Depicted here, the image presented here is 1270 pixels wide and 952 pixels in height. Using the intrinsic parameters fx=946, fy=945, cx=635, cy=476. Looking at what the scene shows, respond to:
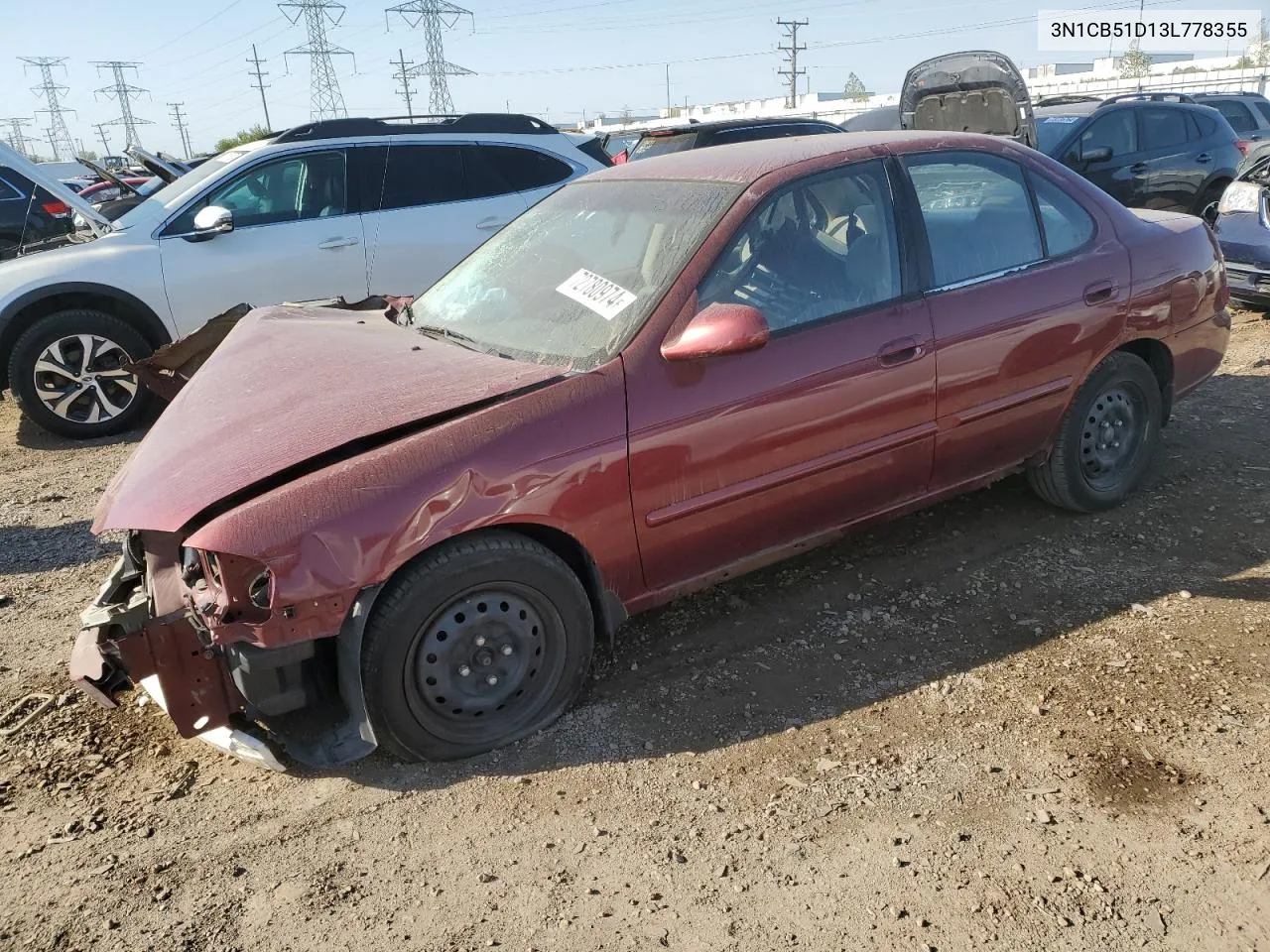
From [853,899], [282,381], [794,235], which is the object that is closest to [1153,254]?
[794,235]

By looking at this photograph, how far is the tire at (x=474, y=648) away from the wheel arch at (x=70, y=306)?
453 cm

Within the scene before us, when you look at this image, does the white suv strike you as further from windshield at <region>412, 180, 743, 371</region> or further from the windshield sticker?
the windshield sticker

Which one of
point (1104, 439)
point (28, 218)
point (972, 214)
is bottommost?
point (1104, 439)

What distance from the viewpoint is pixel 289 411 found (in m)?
2.88

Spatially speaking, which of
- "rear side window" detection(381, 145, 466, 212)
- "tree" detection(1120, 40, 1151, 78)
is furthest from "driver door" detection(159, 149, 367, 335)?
"tree" detection(1120, 40, 1151, 78)

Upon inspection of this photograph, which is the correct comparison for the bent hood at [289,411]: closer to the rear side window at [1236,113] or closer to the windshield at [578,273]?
→ the windshield at [578,273]

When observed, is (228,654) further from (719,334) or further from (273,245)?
(273,245)

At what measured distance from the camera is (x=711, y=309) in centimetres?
293

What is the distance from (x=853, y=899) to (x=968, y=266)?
7.86 feet

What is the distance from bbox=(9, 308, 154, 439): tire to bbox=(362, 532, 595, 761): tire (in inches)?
173

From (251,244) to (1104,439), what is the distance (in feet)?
17.6

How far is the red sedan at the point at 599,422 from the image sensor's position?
256 centimetres

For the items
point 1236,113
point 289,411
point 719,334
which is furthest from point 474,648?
point 1236,113

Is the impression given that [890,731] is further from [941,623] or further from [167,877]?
[167,877]
